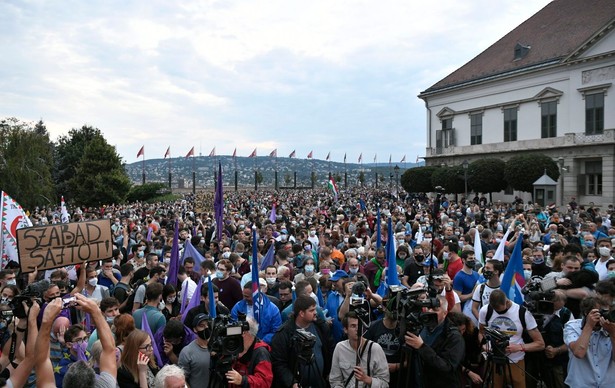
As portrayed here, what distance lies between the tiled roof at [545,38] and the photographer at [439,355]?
40332 millimetres

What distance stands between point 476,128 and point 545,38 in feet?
32.1

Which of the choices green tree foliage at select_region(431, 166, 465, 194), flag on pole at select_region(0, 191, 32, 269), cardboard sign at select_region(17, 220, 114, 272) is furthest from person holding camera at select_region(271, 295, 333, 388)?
green tree foliage at select_region(431, 166, 465, 194)

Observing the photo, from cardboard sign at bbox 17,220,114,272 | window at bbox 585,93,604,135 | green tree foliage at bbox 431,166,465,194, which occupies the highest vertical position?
window at bbox 585,93,604,135

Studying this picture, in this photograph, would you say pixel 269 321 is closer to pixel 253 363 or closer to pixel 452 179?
pixel 253 363

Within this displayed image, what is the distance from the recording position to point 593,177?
3919cm

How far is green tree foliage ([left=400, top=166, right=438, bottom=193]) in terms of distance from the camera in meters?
48.3

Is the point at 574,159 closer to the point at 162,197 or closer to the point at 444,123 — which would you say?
the point at 444,123

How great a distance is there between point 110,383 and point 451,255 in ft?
24.9

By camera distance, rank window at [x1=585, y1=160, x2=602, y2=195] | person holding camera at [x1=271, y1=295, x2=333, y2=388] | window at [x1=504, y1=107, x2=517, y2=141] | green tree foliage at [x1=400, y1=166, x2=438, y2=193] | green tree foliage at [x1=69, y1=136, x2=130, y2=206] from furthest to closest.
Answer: green tree foliage at [x1=69, y1=136, x2=130, y2=206]
green tree foliage at [x1=400, y1=166, x2=438, y2=193]
window at [x1=504, y1=107, x2=517, y2=141]
window at [x1=585, y1=160, x2=602, y2=195]
person holding camera at [x1=271, y1=295, x2=333, y2=388]

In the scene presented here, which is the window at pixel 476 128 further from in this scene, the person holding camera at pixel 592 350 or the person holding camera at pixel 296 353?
the person holding camera at pixel 296 353

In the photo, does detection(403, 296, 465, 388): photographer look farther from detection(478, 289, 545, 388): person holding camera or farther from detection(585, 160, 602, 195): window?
detection(585, 160, 602, 195): window

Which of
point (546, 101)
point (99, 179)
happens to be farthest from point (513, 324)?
point (99, 179)

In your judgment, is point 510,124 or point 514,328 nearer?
point 514,328

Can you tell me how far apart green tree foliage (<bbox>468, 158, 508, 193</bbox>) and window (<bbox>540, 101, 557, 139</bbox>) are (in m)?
5.14
